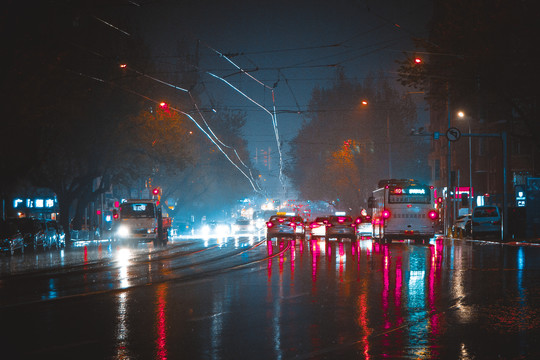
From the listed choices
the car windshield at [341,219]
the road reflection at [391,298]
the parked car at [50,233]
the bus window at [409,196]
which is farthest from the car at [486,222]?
the parked car at [50,233]

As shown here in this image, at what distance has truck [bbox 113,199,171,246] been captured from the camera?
3878 centimetres

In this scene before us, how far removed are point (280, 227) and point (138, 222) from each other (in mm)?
8195

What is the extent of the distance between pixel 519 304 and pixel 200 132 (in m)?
61.8

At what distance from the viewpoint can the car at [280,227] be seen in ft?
137

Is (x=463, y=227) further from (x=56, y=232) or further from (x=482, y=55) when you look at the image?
(x=56, y=232)

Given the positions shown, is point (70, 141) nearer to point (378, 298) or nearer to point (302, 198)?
point (378, 298)

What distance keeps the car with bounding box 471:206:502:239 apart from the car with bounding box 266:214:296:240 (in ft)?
35.0

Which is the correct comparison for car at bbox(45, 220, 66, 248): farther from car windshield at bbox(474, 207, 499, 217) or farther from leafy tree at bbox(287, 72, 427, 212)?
leafy tree at bbox(287, 72, 427, 212)

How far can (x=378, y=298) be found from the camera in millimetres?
12594

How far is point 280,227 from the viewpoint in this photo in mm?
41844

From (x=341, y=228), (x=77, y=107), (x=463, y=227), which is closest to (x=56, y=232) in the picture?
(x=77, y=107)

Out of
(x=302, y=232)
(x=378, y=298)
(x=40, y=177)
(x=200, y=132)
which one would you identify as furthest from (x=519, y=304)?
(x=200, y=132)

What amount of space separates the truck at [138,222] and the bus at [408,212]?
1216cm

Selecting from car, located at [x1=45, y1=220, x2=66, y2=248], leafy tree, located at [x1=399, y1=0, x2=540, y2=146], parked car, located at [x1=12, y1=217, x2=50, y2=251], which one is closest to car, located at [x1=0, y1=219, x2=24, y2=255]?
parked car, located at [x1=12, y1=217, x2=50, y2=251]
